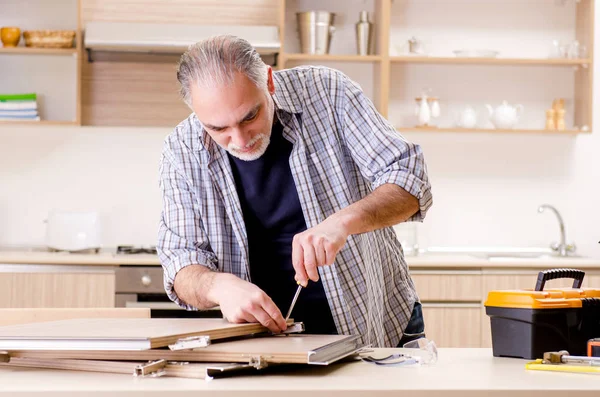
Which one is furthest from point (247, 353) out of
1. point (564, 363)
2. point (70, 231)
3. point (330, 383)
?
point (70, 231)

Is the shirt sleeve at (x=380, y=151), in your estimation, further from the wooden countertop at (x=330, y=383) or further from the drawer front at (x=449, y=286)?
the drawer front at (x=449, y=286)

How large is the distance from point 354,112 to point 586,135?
295 cm

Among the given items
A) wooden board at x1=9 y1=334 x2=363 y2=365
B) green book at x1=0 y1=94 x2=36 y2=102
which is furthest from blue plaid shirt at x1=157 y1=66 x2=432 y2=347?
green book at x1=0 y1=94 x2=36 y2=102

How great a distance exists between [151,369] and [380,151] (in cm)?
79

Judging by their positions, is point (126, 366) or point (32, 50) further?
point (32, 50)

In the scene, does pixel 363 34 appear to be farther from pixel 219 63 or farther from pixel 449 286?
pixel 219 63

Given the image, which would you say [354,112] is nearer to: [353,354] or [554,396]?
[353,354]

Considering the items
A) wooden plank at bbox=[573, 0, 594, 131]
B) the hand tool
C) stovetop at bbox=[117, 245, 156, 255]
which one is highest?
wooden plank at bbox=[573, 0, 594, 131]

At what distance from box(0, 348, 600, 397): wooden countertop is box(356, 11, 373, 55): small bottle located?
3.02 metres

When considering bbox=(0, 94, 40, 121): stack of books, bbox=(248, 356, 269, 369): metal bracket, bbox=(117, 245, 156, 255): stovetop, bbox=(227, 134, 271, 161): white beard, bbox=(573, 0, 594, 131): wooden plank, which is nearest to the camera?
bbox=(248, 356, 269, 369): metal bracket

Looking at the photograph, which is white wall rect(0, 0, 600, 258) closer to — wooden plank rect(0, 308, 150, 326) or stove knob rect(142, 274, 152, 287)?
stove knob rect(142, 274, 152, 287)

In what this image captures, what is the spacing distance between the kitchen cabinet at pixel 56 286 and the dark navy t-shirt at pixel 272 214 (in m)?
1.93

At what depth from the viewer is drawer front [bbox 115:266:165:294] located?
3.68 metres

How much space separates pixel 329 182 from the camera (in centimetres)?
189
